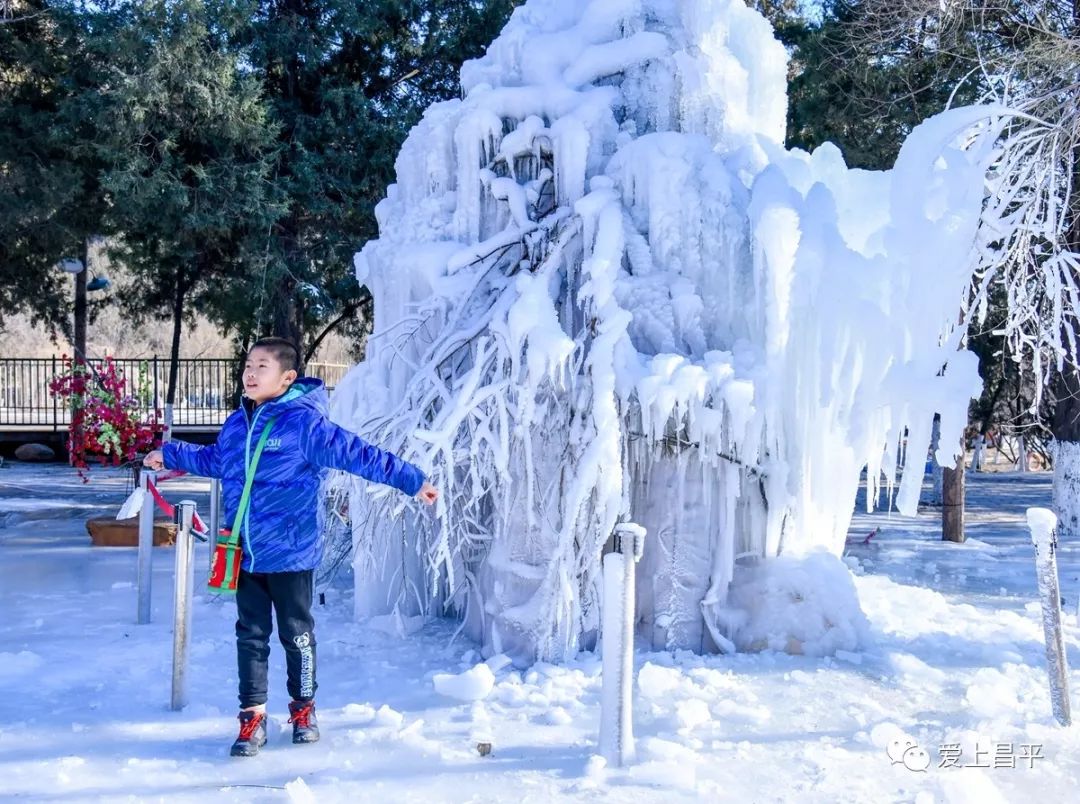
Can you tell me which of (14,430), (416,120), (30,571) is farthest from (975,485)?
(14,430)

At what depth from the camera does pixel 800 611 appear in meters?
5.51

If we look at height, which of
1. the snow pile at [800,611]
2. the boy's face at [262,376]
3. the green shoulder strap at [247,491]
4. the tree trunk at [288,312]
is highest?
the tree trunk at [288,312]

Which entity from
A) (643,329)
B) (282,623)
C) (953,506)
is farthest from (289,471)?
(953,506)

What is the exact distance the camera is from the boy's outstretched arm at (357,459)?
13.0ft

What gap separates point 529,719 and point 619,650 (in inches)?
31.7

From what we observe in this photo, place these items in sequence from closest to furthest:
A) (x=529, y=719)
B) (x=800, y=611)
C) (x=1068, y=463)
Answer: (x=529, y=719)
(x=800, y=611)
(x=1068, y=463)

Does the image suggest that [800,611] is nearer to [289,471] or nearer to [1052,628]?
[1052,628]

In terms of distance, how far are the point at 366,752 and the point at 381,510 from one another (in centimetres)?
193

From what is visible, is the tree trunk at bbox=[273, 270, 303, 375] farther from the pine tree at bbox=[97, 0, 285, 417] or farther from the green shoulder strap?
the green shoulder strap

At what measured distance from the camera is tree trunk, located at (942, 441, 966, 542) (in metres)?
9.70

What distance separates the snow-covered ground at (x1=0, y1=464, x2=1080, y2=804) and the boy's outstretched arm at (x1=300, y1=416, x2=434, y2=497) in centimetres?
104

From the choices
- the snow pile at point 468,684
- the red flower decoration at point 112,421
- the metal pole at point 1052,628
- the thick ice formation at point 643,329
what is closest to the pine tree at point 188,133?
the red flower decoration at point 112,421

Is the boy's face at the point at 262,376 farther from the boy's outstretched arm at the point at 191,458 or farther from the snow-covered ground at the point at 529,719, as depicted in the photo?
the snow-covered ground at the point at 529,719

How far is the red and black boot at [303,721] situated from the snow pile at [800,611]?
8.13 feet
